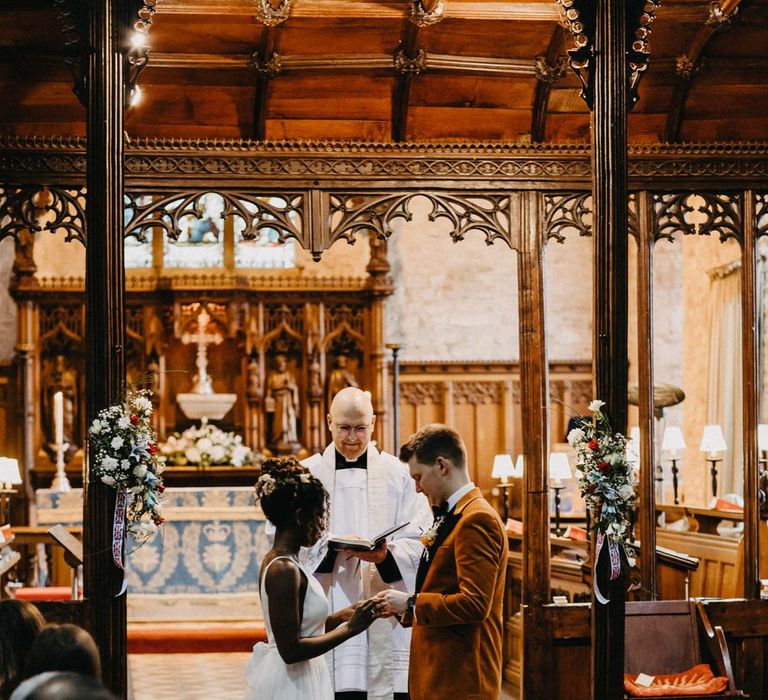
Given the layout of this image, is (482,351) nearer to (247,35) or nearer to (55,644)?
(247,35)

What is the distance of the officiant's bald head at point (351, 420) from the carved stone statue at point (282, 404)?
724cm

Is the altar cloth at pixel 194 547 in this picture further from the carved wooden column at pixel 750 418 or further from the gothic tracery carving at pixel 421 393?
the carved wooden column at pixel 750 418

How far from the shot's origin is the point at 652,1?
5.33 meters

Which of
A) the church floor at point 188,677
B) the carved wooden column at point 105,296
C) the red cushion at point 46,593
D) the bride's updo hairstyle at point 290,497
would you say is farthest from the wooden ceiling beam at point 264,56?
the red cushion at point 46,593

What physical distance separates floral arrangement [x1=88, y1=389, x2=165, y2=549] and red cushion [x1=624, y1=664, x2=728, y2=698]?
2.43 meters

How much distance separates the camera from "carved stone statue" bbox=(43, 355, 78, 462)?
13094 millimetres

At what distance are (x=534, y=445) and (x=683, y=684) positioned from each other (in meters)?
1.53

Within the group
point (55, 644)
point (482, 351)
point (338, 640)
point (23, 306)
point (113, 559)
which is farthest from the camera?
point (482, 351)

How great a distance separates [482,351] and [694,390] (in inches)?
96.2

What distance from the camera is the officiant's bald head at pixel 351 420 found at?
584 centimetres

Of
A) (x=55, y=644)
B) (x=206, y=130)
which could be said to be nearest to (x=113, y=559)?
(x=55, y=644)

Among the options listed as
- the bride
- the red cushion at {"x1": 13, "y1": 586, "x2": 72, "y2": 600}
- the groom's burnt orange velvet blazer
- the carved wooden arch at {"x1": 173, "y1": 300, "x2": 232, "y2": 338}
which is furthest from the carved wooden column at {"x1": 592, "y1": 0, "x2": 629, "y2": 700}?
the carved wooden arch at {"x1": 173, "y1": 300, "x2": 232, "y2": 338}

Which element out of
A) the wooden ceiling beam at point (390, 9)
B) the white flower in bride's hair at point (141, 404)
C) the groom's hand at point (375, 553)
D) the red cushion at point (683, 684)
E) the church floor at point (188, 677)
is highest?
the wooden ceiling beam at point (390, 9)

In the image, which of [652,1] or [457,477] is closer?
[457,477]
